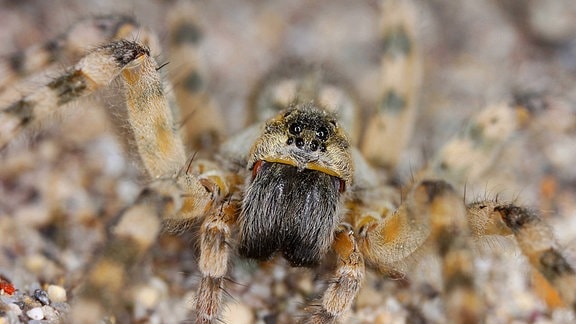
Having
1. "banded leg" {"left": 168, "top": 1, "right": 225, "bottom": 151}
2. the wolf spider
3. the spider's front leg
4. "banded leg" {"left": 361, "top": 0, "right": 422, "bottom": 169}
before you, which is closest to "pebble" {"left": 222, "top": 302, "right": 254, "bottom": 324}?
the wolf spider

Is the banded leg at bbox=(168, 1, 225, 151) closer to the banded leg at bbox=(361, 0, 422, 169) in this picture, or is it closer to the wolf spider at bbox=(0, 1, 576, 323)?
the wolf spider at bbox=(0, 1, 576, 323)

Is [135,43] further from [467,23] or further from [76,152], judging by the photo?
[467,23]

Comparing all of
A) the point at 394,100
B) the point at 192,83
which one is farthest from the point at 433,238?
the point at 192,83

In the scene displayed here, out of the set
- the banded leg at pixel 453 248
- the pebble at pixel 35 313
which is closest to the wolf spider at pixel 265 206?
the banded leg at pixel 453 248

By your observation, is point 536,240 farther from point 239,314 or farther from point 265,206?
point 239,314

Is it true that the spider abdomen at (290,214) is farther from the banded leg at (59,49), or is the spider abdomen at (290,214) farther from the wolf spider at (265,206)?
the banded leg at (59,49)
